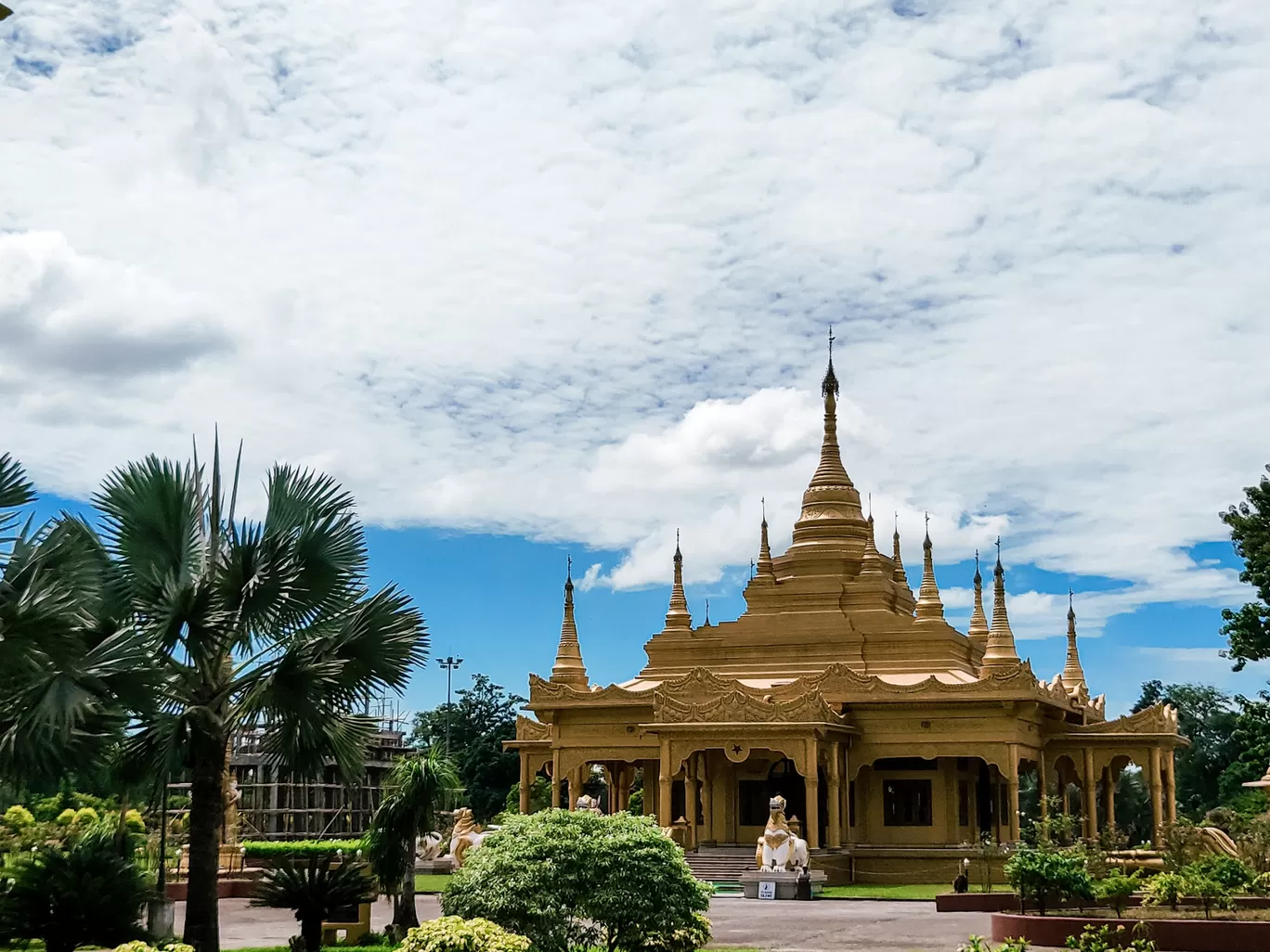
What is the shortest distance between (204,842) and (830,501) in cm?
3316

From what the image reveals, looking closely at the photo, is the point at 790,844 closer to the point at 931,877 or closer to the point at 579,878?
the point at 931,877

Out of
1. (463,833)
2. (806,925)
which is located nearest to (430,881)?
(463,833)

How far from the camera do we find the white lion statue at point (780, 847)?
33.6 m

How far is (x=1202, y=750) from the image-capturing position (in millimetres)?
68062

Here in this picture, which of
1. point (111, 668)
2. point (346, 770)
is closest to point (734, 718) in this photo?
point (346, 770)

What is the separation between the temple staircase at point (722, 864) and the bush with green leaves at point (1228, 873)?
15.0 meters

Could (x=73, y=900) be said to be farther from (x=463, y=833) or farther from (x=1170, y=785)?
(x=1170, y=785)

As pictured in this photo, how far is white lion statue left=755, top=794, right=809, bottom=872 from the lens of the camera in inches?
1323

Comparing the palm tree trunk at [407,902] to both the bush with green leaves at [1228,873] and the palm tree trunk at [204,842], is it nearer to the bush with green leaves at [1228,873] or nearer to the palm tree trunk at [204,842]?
the palm tree trunk at [204,842]

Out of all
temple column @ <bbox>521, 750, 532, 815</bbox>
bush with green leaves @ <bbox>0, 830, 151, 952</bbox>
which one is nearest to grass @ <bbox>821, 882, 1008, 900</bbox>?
temple column @ <bbox>521, 750, 532, 815</bbox>

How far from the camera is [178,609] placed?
57.0 feet

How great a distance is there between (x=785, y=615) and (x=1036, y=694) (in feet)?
27.7

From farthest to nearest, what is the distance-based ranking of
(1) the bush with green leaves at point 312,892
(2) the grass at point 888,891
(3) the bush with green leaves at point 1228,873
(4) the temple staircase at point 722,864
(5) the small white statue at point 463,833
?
1. (4) the temple staircase at point 722,864
2. (5) the small white statue at point 463,833
3. (2) the grass at point 888,891
4. (3) the bush with green leaves at point 1228,873
5. (1) the bush with green leaves at point 312,892

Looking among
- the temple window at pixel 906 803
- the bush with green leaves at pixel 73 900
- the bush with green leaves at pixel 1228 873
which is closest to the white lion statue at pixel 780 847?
the temple window at pixel 906 803
